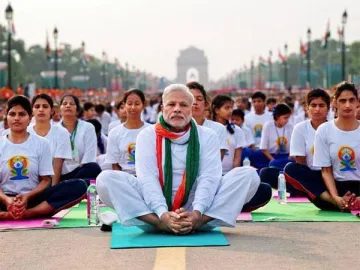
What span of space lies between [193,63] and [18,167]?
186 meters

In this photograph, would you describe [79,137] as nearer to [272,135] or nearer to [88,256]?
[272,135]

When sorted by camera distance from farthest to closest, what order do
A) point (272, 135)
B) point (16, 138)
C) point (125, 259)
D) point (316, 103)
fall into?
point (272, 135)
point (316, 103)
point (16, 138)
point (125, 259)

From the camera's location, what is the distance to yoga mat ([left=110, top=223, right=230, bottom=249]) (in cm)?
740

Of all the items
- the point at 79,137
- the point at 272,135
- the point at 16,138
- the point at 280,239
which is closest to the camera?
the point at 280,239

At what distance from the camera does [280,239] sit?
7750 mm

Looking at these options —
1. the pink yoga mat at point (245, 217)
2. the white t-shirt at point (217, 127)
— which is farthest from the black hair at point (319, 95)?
the pink yoga mat at point (245, 217)

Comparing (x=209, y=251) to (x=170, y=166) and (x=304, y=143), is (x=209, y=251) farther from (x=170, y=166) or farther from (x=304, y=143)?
(x=304, y=143)

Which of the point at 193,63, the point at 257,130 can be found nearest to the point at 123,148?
the point at 257,130

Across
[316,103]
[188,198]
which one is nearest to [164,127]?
[188,198]

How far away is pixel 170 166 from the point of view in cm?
812

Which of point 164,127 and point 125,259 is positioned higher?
point 164,127

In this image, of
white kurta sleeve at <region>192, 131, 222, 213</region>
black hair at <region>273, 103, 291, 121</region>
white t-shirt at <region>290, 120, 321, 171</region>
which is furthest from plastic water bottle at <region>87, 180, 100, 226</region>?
black hair at <region>273, 103, 291, 121</region>

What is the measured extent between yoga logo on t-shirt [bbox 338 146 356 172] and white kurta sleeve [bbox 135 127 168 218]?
244cm

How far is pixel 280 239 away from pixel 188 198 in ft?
3.22
